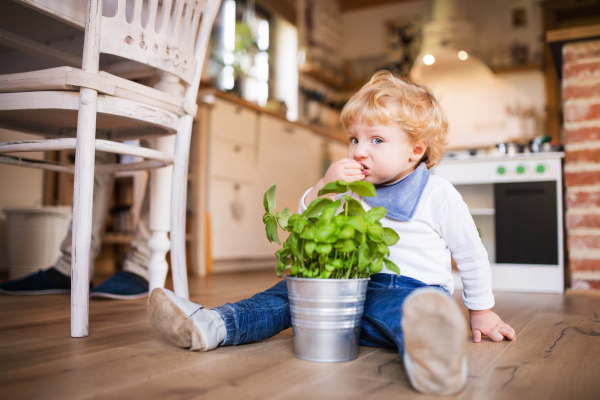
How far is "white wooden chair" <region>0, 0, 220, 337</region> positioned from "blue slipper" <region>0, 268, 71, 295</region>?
0.51 metres

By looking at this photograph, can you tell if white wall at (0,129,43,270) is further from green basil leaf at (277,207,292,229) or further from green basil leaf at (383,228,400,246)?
green basil leaf at (383,228,400,246)

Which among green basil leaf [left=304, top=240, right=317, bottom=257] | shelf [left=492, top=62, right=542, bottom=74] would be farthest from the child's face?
shelf [left=492, top=62, right=542, bottom=74]

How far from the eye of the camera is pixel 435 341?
621 mm

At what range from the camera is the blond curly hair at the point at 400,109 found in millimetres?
1014

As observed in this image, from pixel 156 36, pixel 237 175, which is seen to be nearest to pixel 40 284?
pixel 156 36

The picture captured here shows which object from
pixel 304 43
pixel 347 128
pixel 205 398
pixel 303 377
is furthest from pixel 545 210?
pixel 304 43

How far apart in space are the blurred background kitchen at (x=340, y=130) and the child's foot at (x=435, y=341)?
1008 mm

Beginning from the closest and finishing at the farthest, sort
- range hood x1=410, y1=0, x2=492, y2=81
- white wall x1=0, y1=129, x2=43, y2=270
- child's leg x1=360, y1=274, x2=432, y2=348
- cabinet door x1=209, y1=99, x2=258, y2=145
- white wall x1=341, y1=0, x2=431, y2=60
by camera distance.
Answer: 1. child's leg x1=360, y1=274, x2=432, y2=348
2. white wall x1=0, y1=129, x2=43, y2=270
3. cabinet door x1=209, y1=99, x2=258, y2=145
4. range hood x1=410, y1=0, x2=492, y2=81
5. white wall x1=341, y1=0, x2=431, y2=60

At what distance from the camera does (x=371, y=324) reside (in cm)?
91

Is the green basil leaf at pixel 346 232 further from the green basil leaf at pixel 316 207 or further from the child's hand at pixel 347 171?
the child's hand at pixel 347 171

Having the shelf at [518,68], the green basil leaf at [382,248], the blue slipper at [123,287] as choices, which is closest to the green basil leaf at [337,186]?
the green basil leaf at [382,248]

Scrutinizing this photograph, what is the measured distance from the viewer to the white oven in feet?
7.05

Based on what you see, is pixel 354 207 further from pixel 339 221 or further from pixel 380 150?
pixel 380 150

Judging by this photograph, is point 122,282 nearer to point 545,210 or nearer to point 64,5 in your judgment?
point 64,5
